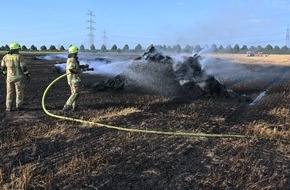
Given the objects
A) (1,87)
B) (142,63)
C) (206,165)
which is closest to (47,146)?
(206,165)

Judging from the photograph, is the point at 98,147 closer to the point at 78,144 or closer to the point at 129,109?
the point at 78,144

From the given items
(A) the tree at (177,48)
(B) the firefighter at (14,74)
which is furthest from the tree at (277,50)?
(B) the firefighter at (14,74)

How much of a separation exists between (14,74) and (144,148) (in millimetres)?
5611

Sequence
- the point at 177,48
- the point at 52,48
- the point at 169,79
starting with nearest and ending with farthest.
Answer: the point at 169,79, the point at 177,48, the point at 52,48

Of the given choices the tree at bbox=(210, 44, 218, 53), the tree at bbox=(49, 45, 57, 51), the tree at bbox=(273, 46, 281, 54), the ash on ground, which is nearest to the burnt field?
the ash on ground

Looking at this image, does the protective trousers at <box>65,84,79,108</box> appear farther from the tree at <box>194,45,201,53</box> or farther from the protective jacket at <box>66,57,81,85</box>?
the tree at <box>194,45,201,53</box>

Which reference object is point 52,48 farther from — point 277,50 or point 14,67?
point 14,67

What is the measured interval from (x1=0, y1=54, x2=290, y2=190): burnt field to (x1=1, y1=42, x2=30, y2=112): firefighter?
42 centimetres

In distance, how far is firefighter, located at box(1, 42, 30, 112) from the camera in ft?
35.7

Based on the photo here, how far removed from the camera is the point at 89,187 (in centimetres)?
525

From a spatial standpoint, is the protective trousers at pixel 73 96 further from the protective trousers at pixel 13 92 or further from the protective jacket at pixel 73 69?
the protective trousers at pixel 13 92

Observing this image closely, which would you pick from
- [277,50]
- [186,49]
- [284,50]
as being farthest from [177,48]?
[277,50]

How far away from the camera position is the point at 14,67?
431 inches

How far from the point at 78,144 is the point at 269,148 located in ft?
12.8
